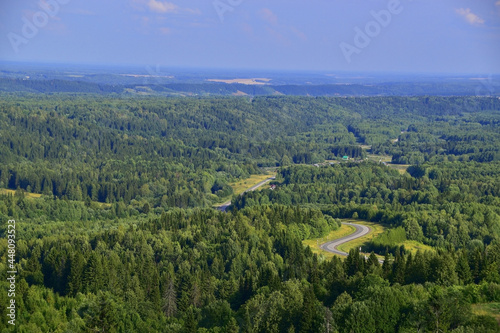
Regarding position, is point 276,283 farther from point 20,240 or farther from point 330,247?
point 20,240

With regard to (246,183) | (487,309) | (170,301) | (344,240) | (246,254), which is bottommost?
(246,183)

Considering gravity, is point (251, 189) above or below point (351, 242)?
below

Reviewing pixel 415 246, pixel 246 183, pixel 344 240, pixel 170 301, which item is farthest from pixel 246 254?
pixel 246 183

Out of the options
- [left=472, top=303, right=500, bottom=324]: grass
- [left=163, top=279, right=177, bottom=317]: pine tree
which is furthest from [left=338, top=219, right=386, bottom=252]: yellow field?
[left=472, top=303, right=500, bottom=324]: grass

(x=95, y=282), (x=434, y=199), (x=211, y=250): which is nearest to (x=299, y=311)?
(x=95, y=282)

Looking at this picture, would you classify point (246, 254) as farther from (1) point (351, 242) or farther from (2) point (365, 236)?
(2) point (365, 236)

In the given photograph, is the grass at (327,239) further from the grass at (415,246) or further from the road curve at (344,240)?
the grass at (415,246)

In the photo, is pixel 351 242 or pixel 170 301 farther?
pixel 351 242
